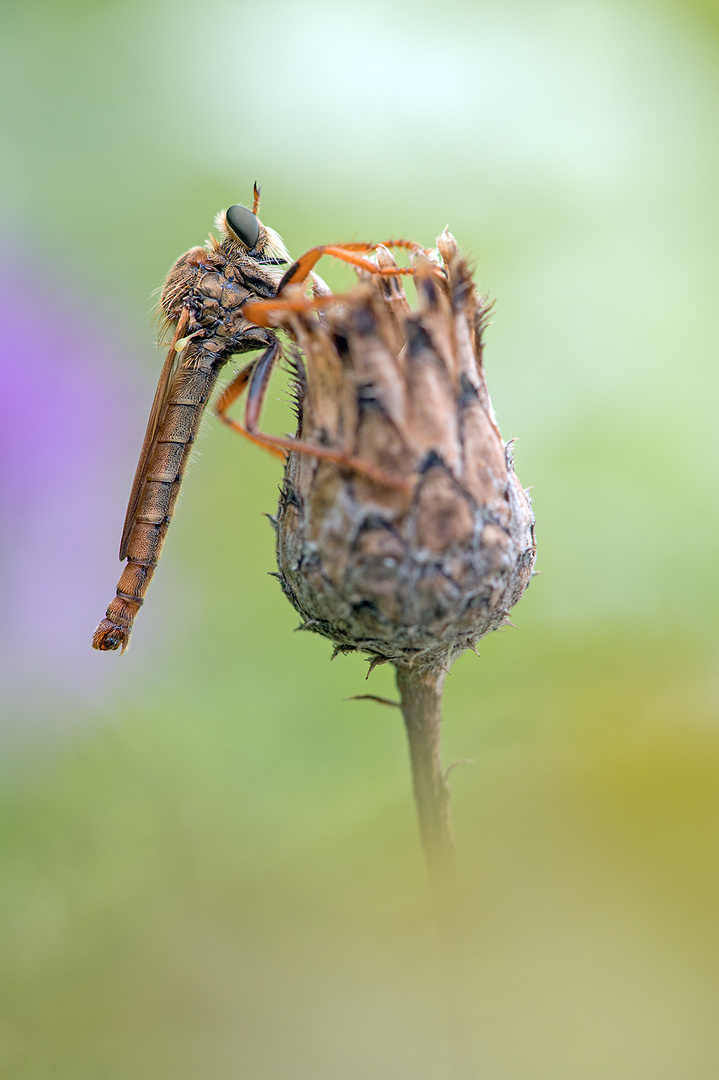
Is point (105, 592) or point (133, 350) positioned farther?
point (133, 350)

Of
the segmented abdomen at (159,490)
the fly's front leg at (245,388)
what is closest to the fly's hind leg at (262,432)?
the fly's front leg at (245,388)

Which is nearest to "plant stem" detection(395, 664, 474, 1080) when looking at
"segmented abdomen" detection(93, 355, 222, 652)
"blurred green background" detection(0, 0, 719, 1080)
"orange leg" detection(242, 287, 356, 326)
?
"blurred green background" detection(0, 0, 719, 1080)

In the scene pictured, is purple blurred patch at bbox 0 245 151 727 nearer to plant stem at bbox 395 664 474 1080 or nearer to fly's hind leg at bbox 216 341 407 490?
fly's hind leg at bbox 216 341 407 490

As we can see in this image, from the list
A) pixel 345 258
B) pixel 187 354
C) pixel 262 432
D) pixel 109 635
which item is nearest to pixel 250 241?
pixel 187 354

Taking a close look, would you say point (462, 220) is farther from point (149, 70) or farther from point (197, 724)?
point (197, 724)

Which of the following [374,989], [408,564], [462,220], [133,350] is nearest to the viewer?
[408,564]

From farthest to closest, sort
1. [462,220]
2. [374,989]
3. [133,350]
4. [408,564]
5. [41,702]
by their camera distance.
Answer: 1. [462,220]
2. [133,350]
3. [41,702]
4. [374,989]
5. [408,564]

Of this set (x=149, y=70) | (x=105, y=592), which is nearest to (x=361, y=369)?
(x=105, y=592)
